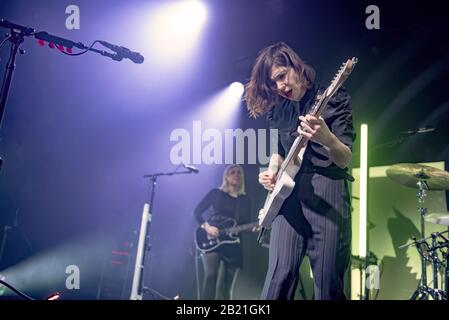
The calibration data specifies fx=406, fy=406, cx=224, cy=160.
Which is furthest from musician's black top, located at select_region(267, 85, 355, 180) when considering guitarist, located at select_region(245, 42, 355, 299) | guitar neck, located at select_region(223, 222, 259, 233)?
guitar neck, located at select_region(223, 222, 259, 233)

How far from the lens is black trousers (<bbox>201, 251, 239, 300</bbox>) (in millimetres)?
4105

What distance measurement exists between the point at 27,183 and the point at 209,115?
238 cm

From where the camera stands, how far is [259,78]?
190 centimetres

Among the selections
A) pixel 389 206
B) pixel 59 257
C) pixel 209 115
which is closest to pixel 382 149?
pixel 389 206

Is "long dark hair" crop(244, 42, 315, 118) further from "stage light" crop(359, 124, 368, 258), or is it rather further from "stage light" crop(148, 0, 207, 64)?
"stage light" crop(148, 0, 207, 64)

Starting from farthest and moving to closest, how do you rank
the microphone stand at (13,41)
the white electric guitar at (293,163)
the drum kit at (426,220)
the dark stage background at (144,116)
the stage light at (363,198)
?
the dark stage background at (144,116) → the stage light at (363,198) → the drum kit at (426,220) → the microphone stand at (13,41) → the white electric guitar at (293,163)

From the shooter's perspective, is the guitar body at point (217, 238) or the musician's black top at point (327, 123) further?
the guitar body at point (217, 238)

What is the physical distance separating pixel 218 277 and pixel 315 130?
307 cm

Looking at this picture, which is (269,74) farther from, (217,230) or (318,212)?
Answer: (217,230)

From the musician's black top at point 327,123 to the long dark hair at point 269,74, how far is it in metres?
0.10

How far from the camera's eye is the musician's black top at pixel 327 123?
5.22 feet

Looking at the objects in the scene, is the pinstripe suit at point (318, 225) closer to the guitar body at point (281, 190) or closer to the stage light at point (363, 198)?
the guitar body at point (281, 190)

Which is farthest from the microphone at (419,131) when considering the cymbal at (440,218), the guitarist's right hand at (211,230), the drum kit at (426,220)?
the guitarist's right hand at (211,230)

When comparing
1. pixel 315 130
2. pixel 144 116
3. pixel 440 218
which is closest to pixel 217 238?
pixel 144 116
